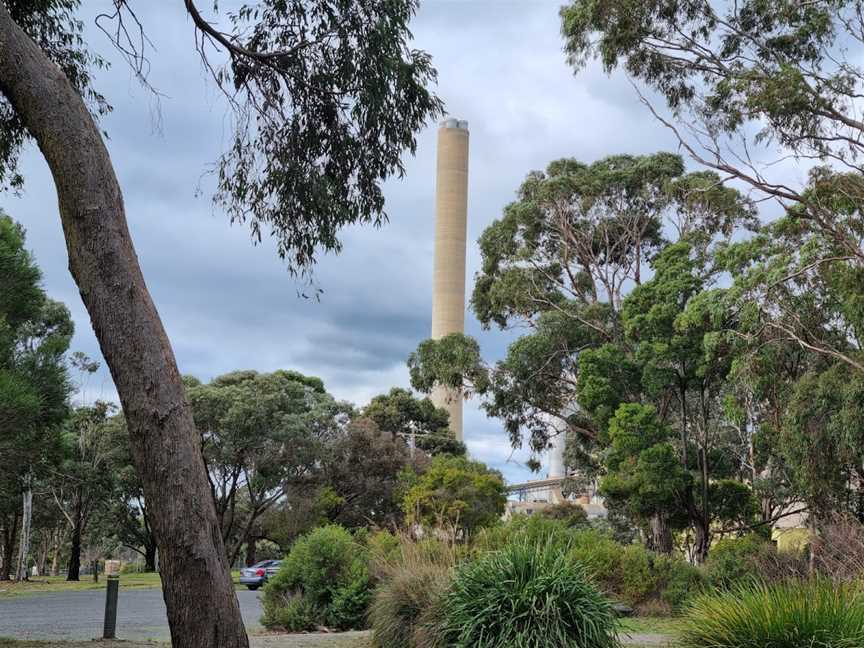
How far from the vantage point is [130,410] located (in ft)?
19.9

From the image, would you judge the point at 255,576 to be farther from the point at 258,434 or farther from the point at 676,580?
A: the point at 676,580

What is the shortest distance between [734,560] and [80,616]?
45.1 ft

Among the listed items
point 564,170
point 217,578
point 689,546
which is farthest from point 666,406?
point 217,578

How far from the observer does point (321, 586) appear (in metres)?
15.2

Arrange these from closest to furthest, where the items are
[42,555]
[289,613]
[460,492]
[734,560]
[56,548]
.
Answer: [289,613]
[734,560]
[460,492]
[56,548]
[42,555]

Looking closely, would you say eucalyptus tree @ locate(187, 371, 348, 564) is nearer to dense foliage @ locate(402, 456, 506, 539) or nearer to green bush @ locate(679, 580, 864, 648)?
dense foliage @ locate(402, 456, 506, 539)

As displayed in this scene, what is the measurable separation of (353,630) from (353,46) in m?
9.02

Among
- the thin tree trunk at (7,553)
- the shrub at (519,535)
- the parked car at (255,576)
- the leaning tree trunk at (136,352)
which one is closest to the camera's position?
the leaning tree trunk at (136,352)

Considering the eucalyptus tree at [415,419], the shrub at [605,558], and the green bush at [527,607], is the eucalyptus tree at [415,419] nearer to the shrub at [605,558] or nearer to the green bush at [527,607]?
the shrub at [605,558]

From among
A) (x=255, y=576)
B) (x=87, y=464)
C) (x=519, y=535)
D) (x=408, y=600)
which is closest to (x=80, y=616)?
(x=519, y=535)

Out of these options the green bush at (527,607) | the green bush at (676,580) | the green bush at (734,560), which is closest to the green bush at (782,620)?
the green bush at (527,607)

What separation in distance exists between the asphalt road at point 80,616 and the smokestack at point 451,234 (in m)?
50.4

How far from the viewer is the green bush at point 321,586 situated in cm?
1484

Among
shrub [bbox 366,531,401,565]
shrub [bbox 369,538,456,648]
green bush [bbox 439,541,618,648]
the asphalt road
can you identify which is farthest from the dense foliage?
green bush [bbox 439,541,618,648]
